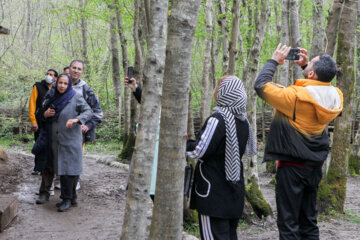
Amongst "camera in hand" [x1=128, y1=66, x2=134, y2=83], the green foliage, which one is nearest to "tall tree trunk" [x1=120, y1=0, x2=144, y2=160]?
"camera in hand" [x1=128, y1=66, x2=134, y2=83]

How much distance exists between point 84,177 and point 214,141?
241 inches

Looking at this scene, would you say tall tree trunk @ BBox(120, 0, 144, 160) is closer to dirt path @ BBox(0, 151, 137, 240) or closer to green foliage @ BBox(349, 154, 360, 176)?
dirt path @ BBox(0, 151, 137, 240)

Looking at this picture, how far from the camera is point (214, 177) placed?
3.39m

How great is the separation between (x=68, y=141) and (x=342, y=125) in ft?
15.0

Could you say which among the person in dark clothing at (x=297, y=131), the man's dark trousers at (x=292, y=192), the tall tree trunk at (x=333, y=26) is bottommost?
the man's dark trousers at (x=292, y=192)

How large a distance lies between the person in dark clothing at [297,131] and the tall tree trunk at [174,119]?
41.1 inches

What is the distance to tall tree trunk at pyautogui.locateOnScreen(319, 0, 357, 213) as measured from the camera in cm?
660

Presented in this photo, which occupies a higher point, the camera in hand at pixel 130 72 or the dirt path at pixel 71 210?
the camera in hand at pixel 130 72

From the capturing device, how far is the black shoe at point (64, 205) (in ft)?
19.2

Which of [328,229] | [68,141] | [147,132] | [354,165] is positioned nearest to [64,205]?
[68,141]

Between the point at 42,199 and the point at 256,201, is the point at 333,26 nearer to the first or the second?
the point at 256,201

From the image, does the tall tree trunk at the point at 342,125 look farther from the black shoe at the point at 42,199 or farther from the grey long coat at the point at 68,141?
the black shoe at the point at 42,199

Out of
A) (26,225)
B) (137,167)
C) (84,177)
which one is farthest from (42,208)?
(137,167)

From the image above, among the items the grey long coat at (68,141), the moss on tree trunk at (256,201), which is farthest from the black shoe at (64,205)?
the moss on tree trunk at (256,201)
